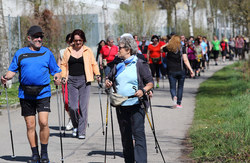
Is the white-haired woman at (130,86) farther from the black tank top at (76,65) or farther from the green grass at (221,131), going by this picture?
the black tank top at (76,65)

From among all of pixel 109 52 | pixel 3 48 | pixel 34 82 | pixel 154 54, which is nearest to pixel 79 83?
pixel 34 82

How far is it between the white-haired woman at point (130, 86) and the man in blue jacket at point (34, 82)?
117 cm

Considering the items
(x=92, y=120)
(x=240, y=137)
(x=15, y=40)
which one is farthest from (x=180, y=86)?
(x=15, y=40)

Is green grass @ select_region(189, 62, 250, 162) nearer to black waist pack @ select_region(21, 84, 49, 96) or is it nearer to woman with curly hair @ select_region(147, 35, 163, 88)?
black waist pack @ select_region(21, 84, 49, 96)

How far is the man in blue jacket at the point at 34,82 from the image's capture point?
6.91m

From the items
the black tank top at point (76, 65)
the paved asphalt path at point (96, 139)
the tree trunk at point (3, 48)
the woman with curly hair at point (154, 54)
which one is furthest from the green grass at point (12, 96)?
the woman with curly hair at point (154, 54)

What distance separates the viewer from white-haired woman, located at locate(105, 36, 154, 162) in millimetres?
6156

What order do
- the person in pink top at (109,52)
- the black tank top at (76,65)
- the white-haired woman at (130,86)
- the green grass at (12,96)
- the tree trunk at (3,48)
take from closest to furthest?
the white-haired woman at (130,86)
the black tank top at (76,65)
the green grass at (12,96)
the person in pink top at (109,52)
the tree trunk at (3,48)

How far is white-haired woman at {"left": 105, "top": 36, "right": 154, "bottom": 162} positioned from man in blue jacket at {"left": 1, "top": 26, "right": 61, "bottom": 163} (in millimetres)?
1171

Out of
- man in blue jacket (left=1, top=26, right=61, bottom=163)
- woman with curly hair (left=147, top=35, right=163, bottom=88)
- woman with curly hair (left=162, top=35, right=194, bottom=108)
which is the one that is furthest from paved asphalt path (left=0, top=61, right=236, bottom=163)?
woman with curly hair (left=147, top=35, right=163, bottom=88)

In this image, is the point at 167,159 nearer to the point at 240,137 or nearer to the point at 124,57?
the point at 240,137

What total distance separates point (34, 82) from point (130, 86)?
147cm

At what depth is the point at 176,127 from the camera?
1003 cm

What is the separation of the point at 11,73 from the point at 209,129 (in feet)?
11.4
